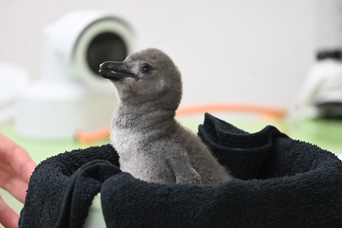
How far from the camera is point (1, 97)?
1710 millimetres

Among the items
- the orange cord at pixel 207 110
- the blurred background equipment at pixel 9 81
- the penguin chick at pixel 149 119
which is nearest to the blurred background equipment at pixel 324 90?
the orange cord at pixel 207 110

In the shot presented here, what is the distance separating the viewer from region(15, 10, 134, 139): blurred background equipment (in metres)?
1.37

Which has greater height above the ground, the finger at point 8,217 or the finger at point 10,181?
the finger at point 10,181

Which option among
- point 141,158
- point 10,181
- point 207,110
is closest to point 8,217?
point 10,181

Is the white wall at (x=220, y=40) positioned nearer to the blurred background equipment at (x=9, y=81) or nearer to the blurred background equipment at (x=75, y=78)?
the blurred background equipment at (x=9, y=81)

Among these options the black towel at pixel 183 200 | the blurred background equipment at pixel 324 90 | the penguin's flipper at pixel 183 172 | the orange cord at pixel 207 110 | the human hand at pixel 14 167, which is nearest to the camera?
the black towel at pixel 183 200

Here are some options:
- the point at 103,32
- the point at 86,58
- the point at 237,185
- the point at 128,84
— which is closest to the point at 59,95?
the point at 86,58

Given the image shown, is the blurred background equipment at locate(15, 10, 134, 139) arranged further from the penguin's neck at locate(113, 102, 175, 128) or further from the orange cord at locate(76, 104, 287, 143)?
the penguin's neck at locate(113, 102, 175, 128)

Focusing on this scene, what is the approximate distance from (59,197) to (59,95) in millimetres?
1080

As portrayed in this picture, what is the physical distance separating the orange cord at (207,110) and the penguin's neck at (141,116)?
2.91 feet

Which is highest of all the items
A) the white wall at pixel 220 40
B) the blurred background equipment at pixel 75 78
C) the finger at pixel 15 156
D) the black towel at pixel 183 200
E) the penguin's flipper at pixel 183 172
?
the white wall at pixel 220 40

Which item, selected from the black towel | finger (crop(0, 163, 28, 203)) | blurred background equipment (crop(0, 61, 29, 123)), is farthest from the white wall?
the black towel

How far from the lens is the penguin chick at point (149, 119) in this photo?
0.47 metres

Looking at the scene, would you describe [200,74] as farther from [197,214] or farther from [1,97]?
[197,214]
